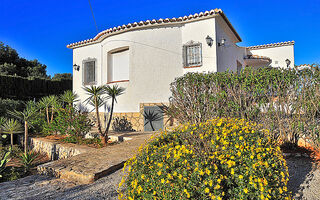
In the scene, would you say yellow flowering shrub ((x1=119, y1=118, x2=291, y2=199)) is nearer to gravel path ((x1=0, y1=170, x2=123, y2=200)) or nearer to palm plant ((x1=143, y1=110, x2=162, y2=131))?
gravel path ((x1=0, y1=170, x2=123, y2=200))

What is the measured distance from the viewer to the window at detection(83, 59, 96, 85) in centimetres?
1178

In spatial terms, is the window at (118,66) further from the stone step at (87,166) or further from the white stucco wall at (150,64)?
the stone step at (87,166)

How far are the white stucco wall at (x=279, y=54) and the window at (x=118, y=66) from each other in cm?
1145

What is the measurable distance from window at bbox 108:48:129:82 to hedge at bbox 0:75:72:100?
9.56 meters

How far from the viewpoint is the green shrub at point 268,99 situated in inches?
166

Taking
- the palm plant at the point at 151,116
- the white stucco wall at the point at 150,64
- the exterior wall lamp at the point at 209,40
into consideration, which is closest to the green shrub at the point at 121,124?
the white stucco wall at the point at 150,64

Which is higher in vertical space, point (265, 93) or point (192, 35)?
point (192, 35)

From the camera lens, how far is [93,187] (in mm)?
3219

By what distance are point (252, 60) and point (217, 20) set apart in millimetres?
6938

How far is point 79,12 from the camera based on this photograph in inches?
400

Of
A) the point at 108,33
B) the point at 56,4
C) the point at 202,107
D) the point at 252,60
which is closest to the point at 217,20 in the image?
the point at 202,107

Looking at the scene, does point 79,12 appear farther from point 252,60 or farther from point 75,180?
point 252,60

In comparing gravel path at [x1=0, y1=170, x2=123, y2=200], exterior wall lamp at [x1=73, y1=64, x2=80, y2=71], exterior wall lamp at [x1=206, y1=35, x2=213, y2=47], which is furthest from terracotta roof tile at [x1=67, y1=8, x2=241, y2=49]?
gravel path at [x1=0, y1=170, x2=123, y2=200]

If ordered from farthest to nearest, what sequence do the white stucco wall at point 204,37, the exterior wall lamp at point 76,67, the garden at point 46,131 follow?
the exterior wall lamp at point 76,67 < the white stucco wall at point 204,37 < the garden at point 46,131
